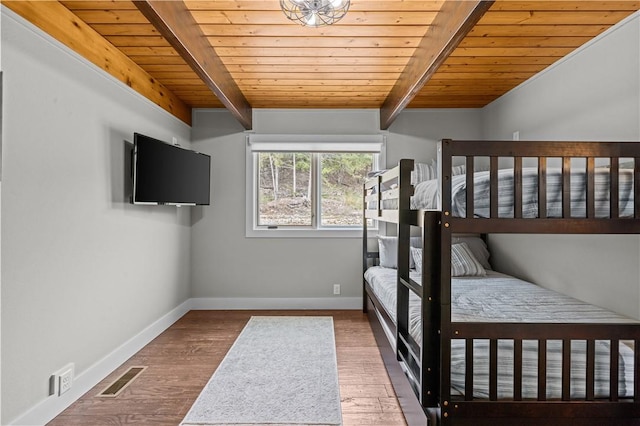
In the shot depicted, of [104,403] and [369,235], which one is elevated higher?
[369,235]

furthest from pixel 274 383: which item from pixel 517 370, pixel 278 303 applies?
pixel 278 303

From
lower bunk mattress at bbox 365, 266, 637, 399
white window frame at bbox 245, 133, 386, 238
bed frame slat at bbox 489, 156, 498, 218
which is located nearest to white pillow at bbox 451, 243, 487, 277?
lower bunk mattress at bbox 365, 266, 637, 399

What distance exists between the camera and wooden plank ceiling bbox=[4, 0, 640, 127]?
2.14m

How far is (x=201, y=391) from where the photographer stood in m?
2.35

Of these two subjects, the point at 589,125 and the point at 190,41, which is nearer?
the point at 190,41

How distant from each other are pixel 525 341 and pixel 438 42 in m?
1.69

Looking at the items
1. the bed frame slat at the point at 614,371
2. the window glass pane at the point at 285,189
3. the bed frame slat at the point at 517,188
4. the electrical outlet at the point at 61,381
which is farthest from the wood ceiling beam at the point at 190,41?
the bed frame slat at the point at 614,371

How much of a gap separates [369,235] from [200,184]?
6.29 ft

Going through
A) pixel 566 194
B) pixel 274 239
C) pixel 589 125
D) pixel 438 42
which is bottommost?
pixel 274 239

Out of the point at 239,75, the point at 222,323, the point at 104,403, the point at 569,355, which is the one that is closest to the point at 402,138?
the point at 239,75

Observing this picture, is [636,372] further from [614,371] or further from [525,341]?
[525,341]

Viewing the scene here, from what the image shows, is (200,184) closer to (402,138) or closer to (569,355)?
(402,138)

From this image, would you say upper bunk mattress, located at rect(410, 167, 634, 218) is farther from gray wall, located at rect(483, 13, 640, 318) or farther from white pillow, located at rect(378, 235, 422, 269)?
white pillow, located at rect(378, 235, 422, 269)

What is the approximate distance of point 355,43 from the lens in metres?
2.57
